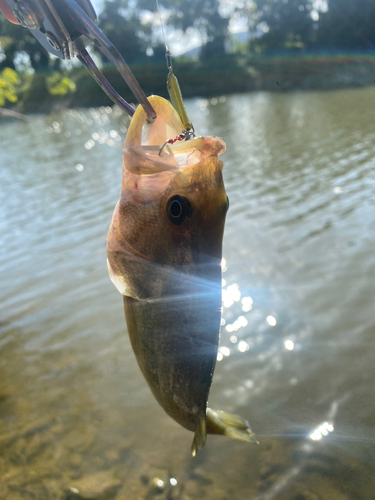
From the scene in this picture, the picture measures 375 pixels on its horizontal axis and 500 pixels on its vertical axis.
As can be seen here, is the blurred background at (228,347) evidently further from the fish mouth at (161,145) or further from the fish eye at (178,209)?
the fish eye at (178,209)

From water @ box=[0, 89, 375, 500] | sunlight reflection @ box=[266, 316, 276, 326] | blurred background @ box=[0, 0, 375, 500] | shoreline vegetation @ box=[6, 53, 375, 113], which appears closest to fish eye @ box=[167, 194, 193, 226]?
water @ box=[0, 89, 375, 500]

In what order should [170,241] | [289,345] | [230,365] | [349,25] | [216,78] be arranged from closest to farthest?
[170,241], [230,365], [289,345], [349,25], [216,78]

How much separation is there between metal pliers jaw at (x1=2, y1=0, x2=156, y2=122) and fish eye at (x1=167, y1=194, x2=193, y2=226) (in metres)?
0.38

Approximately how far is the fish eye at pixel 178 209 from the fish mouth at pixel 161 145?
13 centimetres

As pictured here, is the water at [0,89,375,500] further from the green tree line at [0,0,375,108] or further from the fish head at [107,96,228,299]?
the green tree line at [0,0,375,108]

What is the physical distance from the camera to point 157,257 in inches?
68.9

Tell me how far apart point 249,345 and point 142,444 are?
168cm

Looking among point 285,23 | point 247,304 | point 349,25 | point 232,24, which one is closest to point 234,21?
point 232,24

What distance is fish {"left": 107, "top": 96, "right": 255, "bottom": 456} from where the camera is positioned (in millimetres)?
1623

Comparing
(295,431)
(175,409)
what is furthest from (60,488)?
(295,431)

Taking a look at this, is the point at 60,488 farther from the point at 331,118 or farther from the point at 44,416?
the point at 331,118

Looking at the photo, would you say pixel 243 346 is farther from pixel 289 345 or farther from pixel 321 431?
pixel 321 431

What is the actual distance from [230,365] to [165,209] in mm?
2926

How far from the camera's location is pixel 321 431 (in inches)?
128
